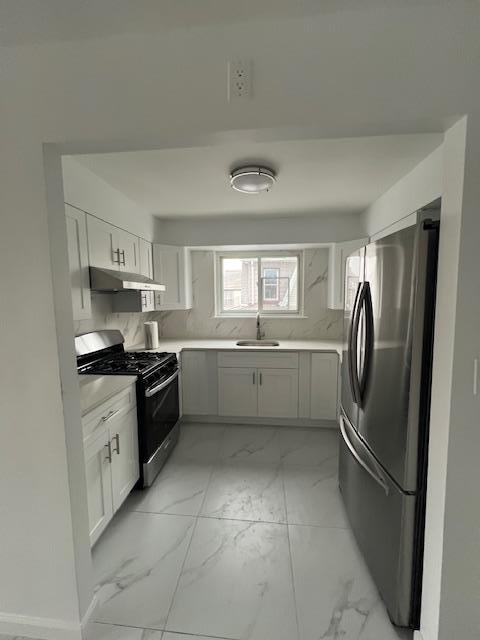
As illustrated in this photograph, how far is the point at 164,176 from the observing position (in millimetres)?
2098

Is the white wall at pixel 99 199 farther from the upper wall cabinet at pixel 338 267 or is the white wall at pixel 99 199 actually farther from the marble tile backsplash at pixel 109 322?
the upper wall cabinet at pixel 338 267

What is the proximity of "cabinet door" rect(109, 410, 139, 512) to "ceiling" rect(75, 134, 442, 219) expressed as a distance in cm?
173

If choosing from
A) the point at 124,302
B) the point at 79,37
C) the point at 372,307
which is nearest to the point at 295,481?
the point at 372,307

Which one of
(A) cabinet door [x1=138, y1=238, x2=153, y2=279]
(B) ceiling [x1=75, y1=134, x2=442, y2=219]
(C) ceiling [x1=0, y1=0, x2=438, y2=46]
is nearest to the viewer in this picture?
(C) ceiling [x1=0, y1=0, x2=438, y2=46]

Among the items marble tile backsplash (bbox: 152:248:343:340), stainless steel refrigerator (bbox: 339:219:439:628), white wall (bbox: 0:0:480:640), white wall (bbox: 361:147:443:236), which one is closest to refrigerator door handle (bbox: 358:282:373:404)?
stainless steel refrigerator (bbox: 339:219:439:628)

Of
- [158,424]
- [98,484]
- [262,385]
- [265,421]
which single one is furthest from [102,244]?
[265,421]

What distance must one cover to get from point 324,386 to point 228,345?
117 centimetres

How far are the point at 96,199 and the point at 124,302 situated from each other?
971 millimetres

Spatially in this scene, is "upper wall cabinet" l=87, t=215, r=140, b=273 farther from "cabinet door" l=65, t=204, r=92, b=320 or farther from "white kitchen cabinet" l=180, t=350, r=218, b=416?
"white kitchen cabinet" l=180, t=350, r=218, b=416

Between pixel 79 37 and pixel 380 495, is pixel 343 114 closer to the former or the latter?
pixel 79 37

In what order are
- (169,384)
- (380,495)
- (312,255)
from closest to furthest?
(380,495) < (169,384) < (312,255)

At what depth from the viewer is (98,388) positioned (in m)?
1.81

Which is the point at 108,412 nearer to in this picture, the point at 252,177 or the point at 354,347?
the point at 354,347

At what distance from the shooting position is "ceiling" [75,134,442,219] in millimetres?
1697
